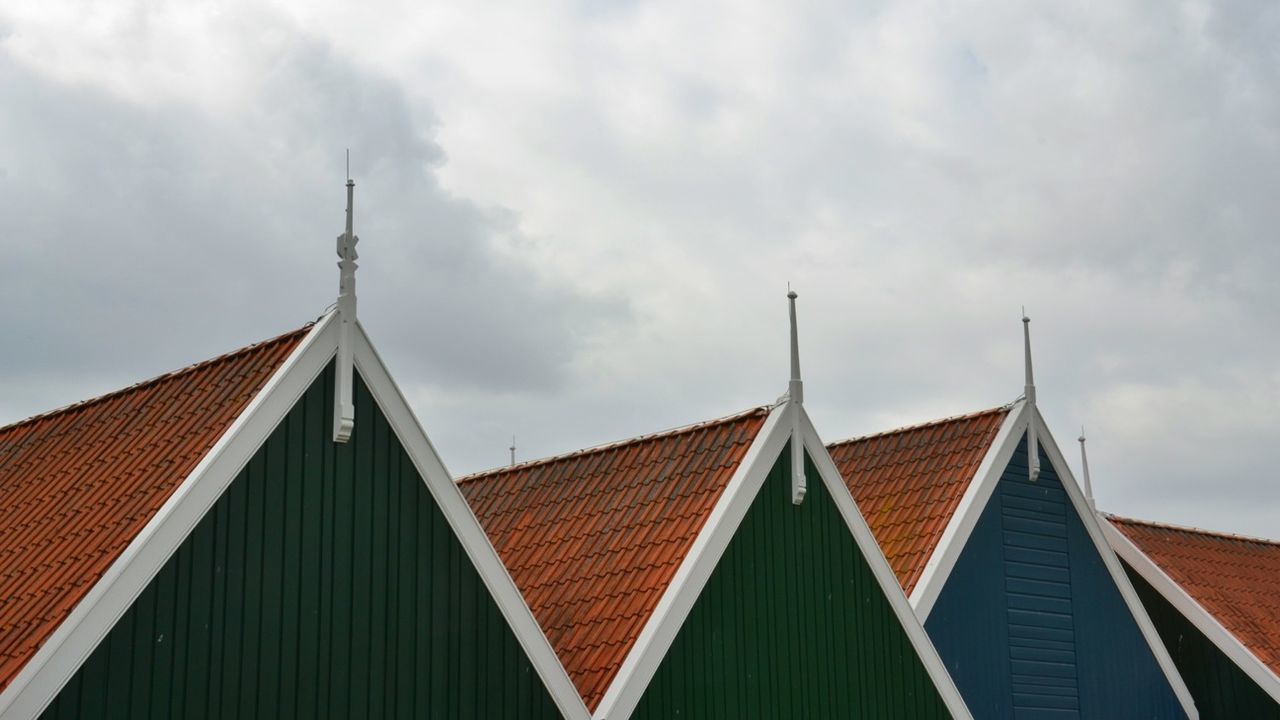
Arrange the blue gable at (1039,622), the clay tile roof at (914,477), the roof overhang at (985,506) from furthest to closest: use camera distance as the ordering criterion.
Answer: the clay tile roof at (914,477)
the blue gable at (1039,622)
the roof overhang at (985,506)

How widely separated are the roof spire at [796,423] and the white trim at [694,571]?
10 cm

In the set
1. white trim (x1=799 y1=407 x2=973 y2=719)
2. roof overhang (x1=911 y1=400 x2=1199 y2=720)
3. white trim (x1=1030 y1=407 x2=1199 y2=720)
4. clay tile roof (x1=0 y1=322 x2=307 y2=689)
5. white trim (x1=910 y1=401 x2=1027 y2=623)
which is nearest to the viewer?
clay tile roof (x1=0 y1=322 x2=307 y2=689)

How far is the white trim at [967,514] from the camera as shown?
72.2 ft

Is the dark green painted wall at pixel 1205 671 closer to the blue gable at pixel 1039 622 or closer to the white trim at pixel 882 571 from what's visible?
the blue gable at pixel 1039 622

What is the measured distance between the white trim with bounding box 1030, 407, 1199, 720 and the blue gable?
0.33 ft

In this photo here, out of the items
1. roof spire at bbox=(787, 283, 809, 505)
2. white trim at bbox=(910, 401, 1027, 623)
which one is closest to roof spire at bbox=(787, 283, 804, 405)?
roof spire at bbox=(787, 283, 809, 505)

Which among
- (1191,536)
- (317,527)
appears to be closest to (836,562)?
(317,527)

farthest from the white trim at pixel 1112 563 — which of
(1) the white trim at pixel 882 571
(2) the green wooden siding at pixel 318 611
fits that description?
Result: (2) the green wooden siding at pixel 318 611

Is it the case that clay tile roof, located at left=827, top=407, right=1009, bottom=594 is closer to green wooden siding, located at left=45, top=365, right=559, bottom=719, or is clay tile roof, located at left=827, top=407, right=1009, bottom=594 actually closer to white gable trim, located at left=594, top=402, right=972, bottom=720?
white gable trim, located at left=594, top=402, right=972, bottom=720

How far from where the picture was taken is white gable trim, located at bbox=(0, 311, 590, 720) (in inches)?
499

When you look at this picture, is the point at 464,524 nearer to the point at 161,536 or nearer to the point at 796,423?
the point at 161,536

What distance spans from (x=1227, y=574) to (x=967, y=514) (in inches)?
369

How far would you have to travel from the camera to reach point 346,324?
49.3 ft

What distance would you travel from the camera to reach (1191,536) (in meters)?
30.8
